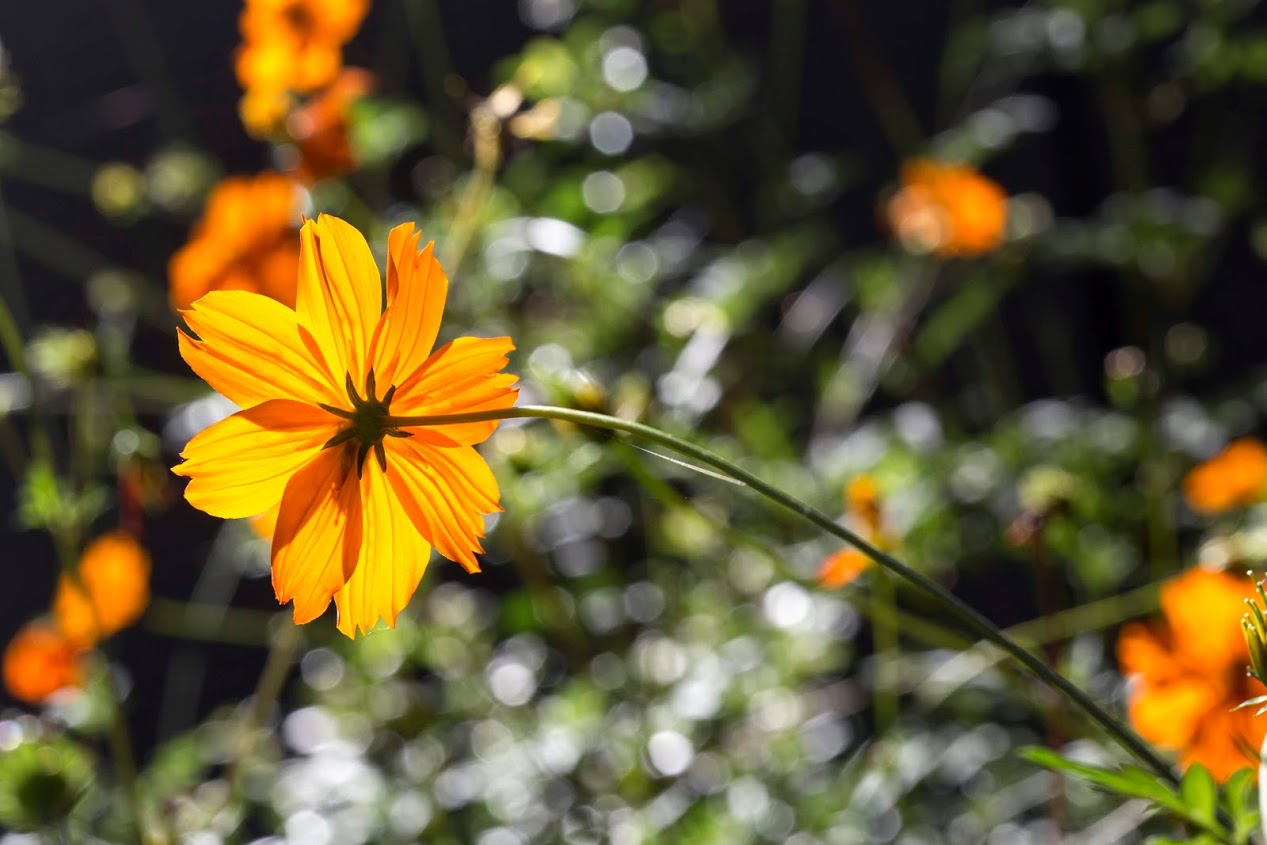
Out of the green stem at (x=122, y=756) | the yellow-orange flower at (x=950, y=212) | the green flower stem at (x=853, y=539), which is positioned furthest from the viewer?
the yellow-orange flower at (x=950, y=212)

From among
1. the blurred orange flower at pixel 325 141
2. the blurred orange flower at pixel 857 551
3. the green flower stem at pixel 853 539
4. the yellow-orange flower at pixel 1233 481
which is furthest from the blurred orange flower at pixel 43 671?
the yellow-orange flower at pixel 1233 481

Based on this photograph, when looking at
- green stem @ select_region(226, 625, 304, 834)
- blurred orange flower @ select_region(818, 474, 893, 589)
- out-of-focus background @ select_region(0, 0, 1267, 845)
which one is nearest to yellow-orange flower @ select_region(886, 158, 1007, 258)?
out-of-focus background @ select_region(0, 0, 1267, 845)

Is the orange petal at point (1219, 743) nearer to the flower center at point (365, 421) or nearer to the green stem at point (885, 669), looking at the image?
the green stem at point (885, 669)

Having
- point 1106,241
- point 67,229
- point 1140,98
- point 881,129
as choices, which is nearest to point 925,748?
point 1106,241

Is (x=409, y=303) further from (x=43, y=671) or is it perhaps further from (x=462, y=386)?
(x=43, y=671)

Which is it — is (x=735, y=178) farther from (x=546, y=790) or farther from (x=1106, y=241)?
(x=546, y=790)

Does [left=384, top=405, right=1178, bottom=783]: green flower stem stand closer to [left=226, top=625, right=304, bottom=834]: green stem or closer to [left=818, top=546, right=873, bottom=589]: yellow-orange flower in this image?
[left=818, top=546, right=873, bottom=589]: yellow-orange flower

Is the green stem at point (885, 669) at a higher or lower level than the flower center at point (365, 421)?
higher

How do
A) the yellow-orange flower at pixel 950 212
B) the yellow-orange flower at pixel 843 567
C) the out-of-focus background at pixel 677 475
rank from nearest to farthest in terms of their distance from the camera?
the yellow-orange flower at pixel 843 567
the out-of-focus background at pixel 677 475
the yellow-orange flower at pixel 950 212
